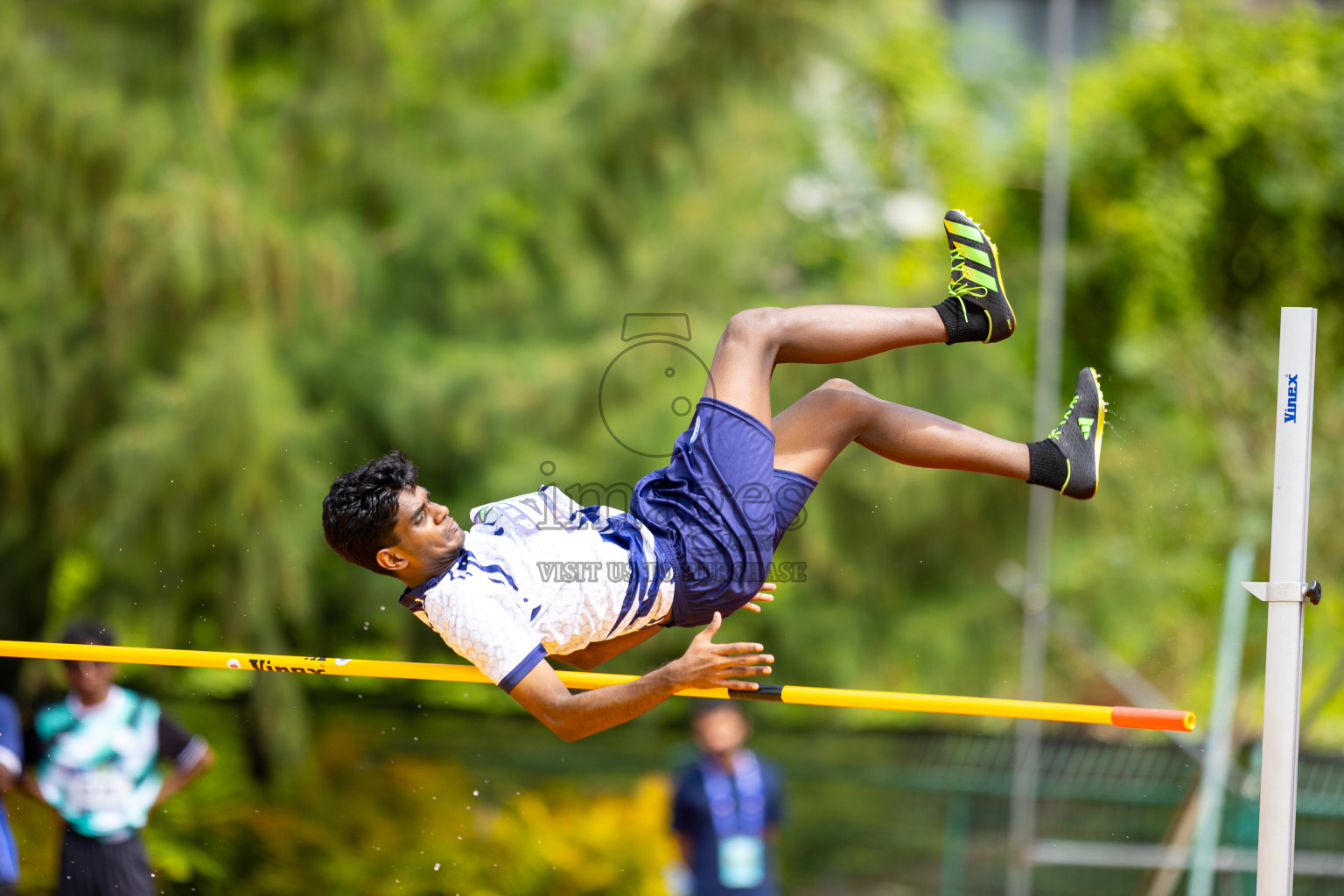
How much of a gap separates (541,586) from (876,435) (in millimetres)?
934

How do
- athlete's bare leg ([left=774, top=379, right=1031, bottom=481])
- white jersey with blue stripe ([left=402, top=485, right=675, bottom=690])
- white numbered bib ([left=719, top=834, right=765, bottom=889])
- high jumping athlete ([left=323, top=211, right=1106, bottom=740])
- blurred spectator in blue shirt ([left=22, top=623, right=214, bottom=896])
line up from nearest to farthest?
white jersey with blue stripe ([left=402, top=485, right=675, bottom=690])
high jumping athlete ([left=323, top=211, right=1106, bottom=740])
athlete's bare leg ([left=774, top=379, right=1031, bottom=481])
blurred spectator in blue shirt ([left=22, top=623, right=214, bottom=896])
white numbered bib ([left=719, top=834, right=765, bottom=889])

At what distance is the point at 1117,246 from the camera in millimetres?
8672

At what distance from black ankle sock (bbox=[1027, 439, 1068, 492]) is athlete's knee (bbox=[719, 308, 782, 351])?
0.72 metres

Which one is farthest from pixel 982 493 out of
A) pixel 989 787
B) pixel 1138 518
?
pixel 989 787

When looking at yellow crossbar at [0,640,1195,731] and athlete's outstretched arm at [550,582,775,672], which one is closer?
yellow crossbar at [0,640,1195,731]

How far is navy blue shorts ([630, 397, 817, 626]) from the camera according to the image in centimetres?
300

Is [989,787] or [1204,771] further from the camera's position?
[989,787]

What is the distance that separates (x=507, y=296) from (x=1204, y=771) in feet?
14.1

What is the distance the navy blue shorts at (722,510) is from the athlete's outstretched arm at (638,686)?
0.96ft

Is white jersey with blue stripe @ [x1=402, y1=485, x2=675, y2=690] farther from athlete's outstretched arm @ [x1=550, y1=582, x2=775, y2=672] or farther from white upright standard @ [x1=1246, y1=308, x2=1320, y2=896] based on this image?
white upright standard @ [x1=1246, y1=308, x2=1320, y2=896]

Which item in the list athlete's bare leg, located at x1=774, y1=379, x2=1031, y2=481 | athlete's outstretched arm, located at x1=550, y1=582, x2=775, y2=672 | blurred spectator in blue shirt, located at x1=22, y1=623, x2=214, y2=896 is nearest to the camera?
athlete's bare leg, located at x1=774, y1=379, x2=1031, y2=481

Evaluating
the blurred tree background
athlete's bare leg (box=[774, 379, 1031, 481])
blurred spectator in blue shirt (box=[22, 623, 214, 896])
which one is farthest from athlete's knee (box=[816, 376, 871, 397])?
the blurred tree background

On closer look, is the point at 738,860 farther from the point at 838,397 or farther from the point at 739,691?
the point at 838,397

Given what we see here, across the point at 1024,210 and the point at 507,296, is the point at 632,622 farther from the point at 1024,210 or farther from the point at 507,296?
the point at 1024,210
